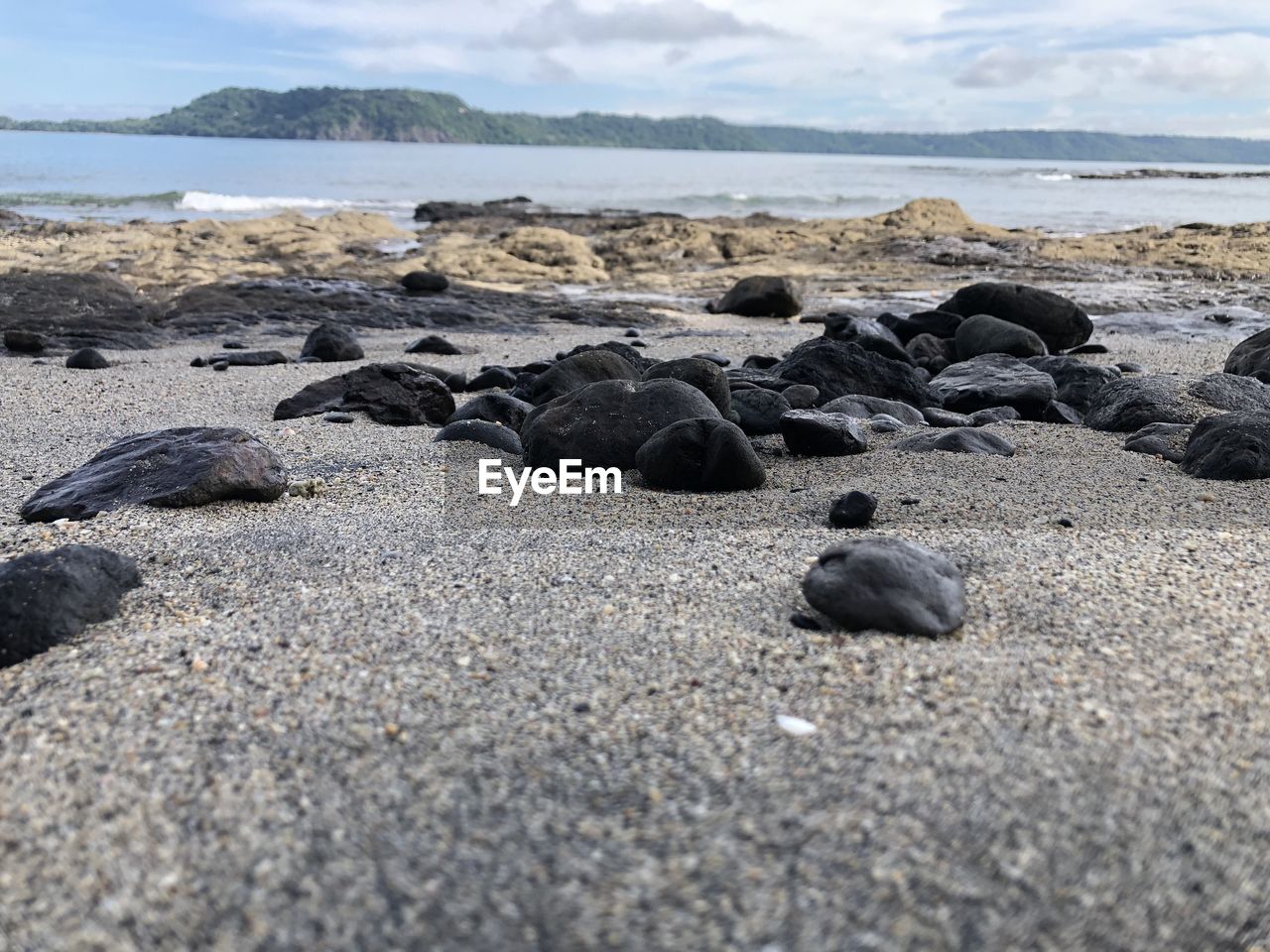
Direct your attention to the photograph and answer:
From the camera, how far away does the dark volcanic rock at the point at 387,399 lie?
513cm

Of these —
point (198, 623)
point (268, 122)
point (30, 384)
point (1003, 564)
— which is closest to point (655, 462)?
point (1003, 564)

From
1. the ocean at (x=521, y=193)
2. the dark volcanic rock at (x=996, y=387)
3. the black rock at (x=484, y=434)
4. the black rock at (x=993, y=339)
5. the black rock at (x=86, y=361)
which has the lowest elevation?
the black rock at (x=86, y=361)

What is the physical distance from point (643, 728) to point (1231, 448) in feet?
9.63

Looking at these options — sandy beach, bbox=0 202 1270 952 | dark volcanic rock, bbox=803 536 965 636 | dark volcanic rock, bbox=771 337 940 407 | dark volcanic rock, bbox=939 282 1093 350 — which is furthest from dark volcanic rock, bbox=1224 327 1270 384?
dark volcanic rock, bbox=803 536 965 636

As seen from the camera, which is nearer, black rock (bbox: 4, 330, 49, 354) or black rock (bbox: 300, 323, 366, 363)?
black rock (bbox: 300, 323, 366, 363)

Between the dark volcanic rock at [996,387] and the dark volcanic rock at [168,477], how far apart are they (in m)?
3.59

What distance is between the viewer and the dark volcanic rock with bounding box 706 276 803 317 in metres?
10.4

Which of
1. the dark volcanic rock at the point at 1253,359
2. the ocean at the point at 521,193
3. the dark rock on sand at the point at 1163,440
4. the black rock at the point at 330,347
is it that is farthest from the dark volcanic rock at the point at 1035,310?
the ocean at the point at 521,193

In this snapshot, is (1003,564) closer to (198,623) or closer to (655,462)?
(655,462)

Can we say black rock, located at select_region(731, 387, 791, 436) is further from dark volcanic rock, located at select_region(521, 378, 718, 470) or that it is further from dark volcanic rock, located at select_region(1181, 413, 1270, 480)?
dark volcanic rock, located at select_region(1181, 413, 1270, 480)

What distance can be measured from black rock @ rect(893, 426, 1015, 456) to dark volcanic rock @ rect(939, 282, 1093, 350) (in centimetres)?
394

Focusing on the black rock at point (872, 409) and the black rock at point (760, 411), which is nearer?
the black rock at point (760, 411)

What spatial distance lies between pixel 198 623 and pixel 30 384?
15.7 ft

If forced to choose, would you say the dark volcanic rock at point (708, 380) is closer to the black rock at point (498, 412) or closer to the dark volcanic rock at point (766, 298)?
the black rock at point (498, 412)
